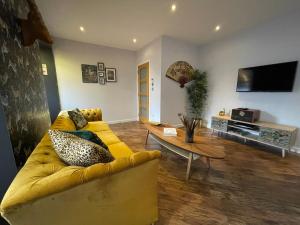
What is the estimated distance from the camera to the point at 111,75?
14.6 feet

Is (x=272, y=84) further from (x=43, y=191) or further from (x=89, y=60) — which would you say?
(x=89, y=60)

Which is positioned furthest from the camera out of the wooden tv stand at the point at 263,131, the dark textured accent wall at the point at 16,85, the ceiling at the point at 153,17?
the wooden tv stand at the point at 263,131

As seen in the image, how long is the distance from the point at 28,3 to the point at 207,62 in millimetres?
4047

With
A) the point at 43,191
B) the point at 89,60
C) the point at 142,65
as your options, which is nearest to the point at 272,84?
the point at 142,65

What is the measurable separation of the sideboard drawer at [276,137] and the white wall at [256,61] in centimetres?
45

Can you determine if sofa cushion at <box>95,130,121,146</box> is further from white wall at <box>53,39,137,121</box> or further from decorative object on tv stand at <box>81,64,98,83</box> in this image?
decorative object on tv stand at <box>81,64,98,83</box>

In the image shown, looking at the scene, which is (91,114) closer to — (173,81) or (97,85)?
(97,85)

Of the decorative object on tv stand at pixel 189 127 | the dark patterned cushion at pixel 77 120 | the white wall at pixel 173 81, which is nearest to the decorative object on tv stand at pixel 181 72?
the white wall at pixel 173 81

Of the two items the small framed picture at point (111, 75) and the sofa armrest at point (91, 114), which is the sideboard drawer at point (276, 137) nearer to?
the sofa armrest at point (91, 114)

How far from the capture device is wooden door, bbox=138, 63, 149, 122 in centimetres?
439

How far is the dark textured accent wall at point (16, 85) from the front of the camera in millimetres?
1026

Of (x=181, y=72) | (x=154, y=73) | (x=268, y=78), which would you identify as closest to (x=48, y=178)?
(x=154, y=73)

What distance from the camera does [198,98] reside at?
13.3 ft

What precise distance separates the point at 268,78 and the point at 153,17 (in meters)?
2.64
